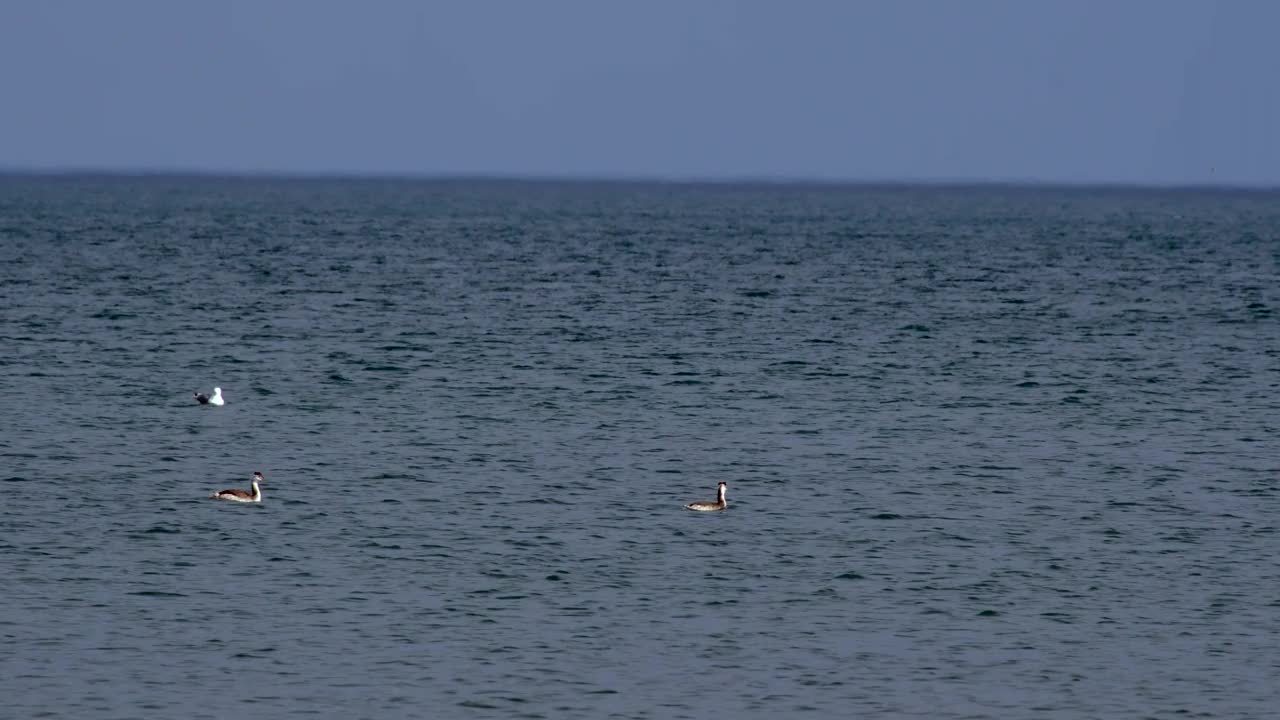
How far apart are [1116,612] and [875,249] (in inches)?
4097

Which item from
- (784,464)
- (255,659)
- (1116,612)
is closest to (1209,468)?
(784,464)

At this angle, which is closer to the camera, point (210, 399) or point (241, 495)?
point (241, 495)

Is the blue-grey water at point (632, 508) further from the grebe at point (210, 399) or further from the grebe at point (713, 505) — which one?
the grebe at point (210, 399)

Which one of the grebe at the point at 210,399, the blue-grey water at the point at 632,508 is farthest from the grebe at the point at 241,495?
the grebe at the point at 210,399

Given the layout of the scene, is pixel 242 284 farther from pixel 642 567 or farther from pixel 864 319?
pixel 642 567

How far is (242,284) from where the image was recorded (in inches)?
3472

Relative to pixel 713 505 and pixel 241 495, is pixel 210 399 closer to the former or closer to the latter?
pixel 241 495

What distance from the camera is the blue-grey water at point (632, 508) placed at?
27.0 m

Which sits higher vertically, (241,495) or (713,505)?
(241,495)

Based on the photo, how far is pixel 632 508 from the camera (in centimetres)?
3838

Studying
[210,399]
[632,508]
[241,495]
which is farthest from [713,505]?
[210,399]

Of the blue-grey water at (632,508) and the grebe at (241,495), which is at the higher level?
the grebe at (241,495)

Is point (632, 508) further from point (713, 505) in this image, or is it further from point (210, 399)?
point (210, 399)

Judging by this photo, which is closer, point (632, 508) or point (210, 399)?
point (632, 508)
